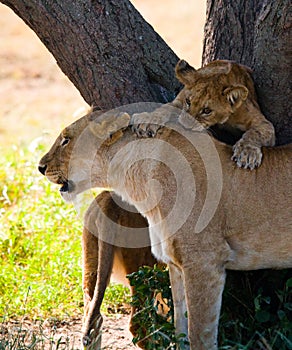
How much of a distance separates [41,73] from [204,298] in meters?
9.37

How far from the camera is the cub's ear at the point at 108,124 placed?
4156mm

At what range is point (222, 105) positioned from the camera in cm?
409

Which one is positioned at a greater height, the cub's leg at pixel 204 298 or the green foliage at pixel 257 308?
the cub's leg at pixel 204 298

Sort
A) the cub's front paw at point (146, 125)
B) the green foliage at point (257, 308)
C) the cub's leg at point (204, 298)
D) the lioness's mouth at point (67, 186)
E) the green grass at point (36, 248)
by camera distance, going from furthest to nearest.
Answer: the green grass at point (36, 248) < the lioness's mouth at point (67, 186) < the cub's front paw at point (146, 125) < the green foliage at point (257, 308) < the cub's leg at point (204, 298)

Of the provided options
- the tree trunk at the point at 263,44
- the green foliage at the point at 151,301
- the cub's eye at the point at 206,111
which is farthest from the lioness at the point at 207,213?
the tree trunk at the point at 263,44

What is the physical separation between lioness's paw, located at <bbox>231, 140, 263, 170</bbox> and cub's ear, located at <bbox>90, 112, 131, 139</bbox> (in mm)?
605

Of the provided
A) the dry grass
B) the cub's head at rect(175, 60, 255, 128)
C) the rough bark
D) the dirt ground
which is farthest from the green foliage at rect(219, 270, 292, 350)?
the dry grass

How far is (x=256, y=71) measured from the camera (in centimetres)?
428

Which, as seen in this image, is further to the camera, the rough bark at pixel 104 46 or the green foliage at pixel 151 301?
the rough bark at pixel 104 46

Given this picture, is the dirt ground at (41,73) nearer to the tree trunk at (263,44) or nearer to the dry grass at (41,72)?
the dry grass at (41,72)

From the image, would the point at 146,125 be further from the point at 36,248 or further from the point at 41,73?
the point at 41,73

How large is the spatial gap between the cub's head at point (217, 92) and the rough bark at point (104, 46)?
456 millimetres

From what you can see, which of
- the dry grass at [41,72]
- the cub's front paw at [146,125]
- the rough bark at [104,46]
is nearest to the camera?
the cub's front paw at [146,125]

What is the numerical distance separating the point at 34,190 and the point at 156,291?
2.69 meters
